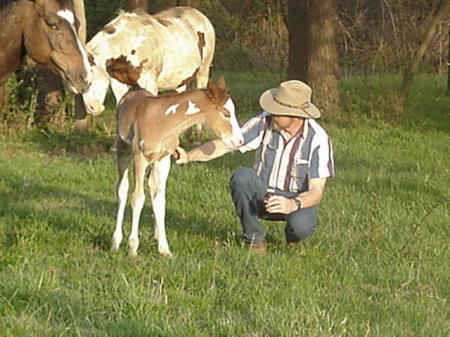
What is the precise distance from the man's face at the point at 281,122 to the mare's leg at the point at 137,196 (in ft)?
3.63

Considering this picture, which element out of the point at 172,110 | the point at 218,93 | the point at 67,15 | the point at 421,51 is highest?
the point at 67,15

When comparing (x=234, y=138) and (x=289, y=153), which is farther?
(x=289, y=153)

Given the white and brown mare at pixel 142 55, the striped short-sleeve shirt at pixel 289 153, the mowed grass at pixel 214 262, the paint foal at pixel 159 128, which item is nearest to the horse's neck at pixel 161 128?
the paint foal at pixel 159 128

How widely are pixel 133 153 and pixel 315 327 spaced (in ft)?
7.13

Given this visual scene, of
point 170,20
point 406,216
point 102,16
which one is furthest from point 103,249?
point 102,16

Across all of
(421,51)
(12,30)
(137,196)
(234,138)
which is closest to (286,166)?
(234,138)

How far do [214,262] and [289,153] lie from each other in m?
1.13

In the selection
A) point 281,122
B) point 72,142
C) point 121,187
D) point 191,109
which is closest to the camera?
point 191,109

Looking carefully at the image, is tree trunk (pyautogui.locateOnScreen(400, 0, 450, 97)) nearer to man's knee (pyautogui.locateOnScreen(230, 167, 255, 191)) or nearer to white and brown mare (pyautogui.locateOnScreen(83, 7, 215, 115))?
white and brown mare (pyautogui.locateOnScreen(83, 7, 215, 115))

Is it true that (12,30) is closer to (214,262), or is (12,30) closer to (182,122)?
(182,122)

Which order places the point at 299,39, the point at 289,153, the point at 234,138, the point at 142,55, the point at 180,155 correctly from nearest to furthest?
1. the point at 234,138
2. the point at 180,155
3. the point at 289,153
4. the point at 142,55
5. the point at 299,39

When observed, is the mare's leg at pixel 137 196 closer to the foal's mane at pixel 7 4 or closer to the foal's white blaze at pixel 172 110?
the foal's white blaze at pixel 172 110

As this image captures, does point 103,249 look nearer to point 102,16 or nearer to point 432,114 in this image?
point 432,114

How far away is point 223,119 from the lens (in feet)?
21.4
